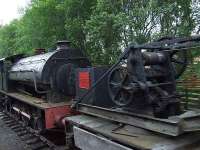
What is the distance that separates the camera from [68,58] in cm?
874

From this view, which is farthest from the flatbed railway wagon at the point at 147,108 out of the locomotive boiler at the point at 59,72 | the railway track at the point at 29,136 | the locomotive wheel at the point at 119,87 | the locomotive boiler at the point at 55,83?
the locomotive boiler at the point at 59,72

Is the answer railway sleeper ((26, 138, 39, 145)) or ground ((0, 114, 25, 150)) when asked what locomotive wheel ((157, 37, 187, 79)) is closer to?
railway sleeper ((26, 138, 39, 145))

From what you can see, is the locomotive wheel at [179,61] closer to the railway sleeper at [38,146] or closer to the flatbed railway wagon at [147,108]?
the flatbed railway wagon at [147,108]

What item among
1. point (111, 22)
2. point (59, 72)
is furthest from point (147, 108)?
point (111, 22)

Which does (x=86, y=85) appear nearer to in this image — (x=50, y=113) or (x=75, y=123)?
(x=75, y=123)

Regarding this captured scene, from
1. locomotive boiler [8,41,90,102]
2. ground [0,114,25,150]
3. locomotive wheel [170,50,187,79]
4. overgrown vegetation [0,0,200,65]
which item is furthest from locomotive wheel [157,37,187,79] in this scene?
ground [0,114,25,150]

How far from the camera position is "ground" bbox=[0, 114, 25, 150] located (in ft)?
28.3

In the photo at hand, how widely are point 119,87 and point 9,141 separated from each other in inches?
200

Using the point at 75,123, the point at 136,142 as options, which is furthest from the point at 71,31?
the point at 136,142

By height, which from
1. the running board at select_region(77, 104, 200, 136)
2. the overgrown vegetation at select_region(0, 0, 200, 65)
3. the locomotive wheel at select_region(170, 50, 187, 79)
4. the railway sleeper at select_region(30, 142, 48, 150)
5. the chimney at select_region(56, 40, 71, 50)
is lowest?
the railway sleeper at select_region(30, 142, 48, 150)

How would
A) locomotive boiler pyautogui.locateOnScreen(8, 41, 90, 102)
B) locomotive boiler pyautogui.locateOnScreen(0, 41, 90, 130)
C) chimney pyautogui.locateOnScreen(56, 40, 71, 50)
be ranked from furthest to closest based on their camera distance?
chimney pyautogui.locateOnScreen(56, 40, 71, 50) → locomotive boiler pyautogui.locateOnScreen(8, 41, 90, 102) → locomotive boiler pyautogui.locateOnScreen(0, 41, 90, 130)

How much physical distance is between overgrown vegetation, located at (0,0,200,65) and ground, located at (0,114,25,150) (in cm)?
420

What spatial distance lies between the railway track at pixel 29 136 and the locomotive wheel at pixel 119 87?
267 cm

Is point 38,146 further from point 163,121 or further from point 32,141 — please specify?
point 163,121
